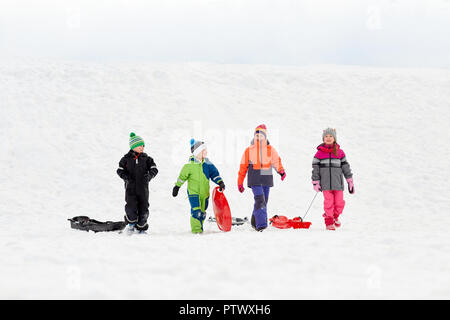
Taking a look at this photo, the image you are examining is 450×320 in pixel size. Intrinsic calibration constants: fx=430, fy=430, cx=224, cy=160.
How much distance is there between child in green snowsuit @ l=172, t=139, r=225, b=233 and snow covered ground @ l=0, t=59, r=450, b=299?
0.40 metres

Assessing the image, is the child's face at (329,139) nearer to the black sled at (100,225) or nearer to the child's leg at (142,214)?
the child's leg at (142,214)

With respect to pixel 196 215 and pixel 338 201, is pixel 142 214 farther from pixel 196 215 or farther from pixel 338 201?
pixel 338 201

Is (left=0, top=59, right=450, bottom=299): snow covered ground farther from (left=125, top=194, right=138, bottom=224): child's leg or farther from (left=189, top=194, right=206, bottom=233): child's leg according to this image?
(left=125, top=194, right=138, bottom=224): child's leg

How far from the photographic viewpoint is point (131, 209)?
Result: 7.38 meters

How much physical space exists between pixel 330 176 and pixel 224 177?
5.79 meters

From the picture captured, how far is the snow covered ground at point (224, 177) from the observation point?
387 cm

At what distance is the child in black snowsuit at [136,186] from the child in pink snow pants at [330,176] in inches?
114

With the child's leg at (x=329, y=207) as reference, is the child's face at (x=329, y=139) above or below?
above

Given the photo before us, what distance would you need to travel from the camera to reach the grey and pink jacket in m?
7.61

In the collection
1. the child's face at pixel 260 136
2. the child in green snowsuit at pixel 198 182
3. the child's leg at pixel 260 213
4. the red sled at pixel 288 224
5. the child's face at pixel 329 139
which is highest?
the child's face at pixel 260 136

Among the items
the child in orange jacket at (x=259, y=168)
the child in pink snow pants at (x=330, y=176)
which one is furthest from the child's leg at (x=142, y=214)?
the child in pink snow pants at (x=330, y=176)

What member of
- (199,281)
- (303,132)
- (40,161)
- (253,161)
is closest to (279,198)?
(253,161)

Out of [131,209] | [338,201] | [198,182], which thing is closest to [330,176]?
[338,201]
